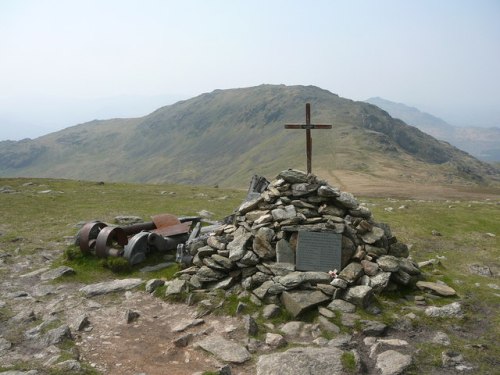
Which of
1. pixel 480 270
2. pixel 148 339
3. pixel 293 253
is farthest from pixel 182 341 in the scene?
pixel 480 270

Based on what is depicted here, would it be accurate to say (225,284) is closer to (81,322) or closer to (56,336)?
(81,322)

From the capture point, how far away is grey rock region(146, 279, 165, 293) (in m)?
15.4

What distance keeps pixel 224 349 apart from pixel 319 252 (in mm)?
5070

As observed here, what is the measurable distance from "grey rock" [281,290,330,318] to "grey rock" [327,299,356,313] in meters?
0.26

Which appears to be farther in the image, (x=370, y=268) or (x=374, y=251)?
(x=374, y=251)

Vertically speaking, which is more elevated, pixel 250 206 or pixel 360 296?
pixel 250 206

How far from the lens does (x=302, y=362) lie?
10109 mm

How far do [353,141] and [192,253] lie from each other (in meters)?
183

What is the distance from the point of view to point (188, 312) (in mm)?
13578

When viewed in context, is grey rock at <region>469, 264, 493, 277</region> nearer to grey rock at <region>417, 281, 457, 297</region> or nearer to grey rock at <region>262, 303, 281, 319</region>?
grey rock at <region>417, 281, 457, 297</region>

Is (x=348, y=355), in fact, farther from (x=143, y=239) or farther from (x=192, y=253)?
(x=143, y=239)

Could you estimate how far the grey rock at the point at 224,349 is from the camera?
1067cm

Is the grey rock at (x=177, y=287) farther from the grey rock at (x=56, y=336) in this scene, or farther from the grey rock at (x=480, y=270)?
the grey rock at (x=480, y=270)

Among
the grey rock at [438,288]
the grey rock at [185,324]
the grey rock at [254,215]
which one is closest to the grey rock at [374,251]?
the grey rock at [438,288]
